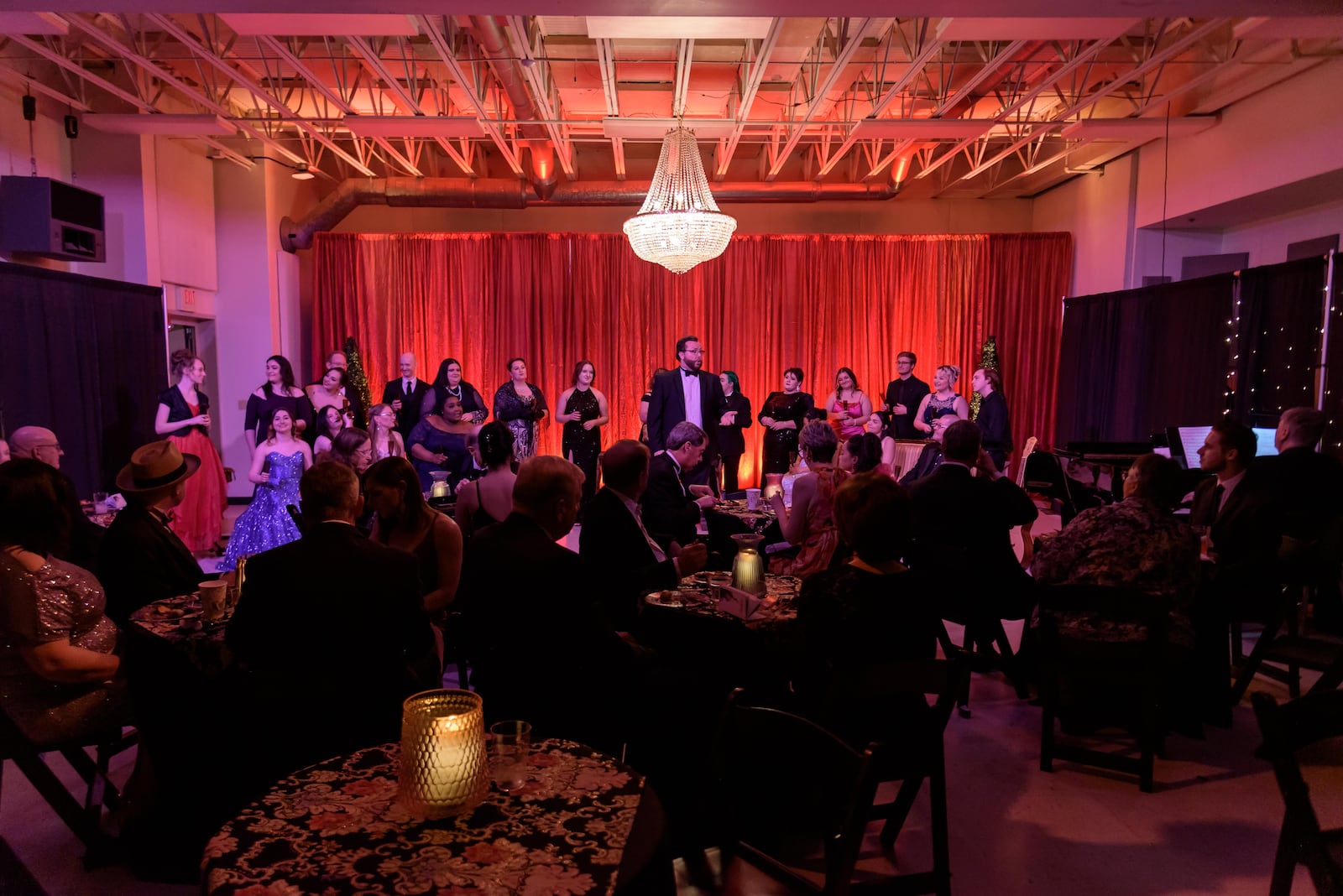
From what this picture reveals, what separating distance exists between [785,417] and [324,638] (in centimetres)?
713

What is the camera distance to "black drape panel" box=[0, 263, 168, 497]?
21.6ft

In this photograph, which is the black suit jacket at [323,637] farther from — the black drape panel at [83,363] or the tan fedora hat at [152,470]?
the black drape panel at [83,363]

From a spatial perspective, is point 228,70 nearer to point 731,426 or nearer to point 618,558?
point 618,558

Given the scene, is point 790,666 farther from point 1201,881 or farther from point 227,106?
point 227,106

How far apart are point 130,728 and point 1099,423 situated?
31.5 ft

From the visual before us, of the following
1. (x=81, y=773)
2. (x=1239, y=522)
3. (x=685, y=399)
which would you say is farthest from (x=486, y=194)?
(x=1239, y=522)

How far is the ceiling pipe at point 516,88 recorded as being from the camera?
20.0 feet

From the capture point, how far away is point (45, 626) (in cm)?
251

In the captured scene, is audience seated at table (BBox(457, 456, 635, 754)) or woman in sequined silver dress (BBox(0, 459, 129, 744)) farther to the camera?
woman in sequined silver dress (BBox(0, 459, 129, 744))

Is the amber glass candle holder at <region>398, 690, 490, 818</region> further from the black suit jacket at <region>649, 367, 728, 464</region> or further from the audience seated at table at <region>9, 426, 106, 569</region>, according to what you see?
the black suit jacket at <region>649, 367, 728, 464</region>

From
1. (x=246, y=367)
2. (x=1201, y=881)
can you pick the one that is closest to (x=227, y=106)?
(x=246, y=367)

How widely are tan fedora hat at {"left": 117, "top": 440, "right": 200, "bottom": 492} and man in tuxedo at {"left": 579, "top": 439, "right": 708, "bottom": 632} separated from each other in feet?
5.04

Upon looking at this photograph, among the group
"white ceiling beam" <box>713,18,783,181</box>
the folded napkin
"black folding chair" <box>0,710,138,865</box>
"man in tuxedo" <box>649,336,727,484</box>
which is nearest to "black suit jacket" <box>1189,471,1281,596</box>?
the folded napkin

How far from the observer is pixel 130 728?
4.02 m
